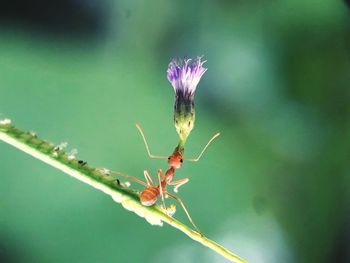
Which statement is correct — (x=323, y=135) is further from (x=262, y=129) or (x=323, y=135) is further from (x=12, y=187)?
(x=12, y=187)

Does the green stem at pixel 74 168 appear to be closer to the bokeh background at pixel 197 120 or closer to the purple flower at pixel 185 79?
the purple flower at pixel 185 79

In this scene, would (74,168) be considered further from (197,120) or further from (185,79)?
(197,120)

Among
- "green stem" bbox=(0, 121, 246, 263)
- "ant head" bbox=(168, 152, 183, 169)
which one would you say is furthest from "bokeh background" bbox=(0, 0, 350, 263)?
"green stem" bbox=(0, 121, 246, 263)

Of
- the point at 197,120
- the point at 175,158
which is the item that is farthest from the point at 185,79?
the point at 197,120

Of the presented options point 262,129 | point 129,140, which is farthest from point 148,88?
point 262,129

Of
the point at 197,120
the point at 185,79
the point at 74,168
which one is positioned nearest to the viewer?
the point at 74,168

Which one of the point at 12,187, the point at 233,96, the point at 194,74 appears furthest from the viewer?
the point at 233,96

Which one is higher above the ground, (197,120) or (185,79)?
(197,120)

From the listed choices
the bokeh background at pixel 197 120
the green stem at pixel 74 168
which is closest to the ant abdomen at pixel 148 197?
the green stem at pixel 74 168
